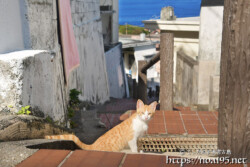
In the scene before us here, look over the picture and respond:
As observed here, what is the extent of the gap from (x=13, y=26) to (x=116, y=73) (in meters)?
10.9

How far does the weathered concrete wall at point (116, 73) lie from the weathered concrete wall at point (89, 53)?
2916 millimetres

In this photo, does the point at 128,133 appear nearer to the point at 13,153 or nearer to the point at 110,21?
the point at 13,153

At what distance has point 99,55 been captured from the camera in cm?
915

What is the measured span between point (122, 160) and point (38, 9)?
2.40 meters

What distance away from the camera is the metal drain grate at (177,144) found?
3967mm

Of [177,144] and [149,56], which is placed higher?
[177,144]

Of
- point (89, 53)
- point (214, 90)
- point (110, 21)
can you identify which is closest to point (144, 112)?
point (214, 90)

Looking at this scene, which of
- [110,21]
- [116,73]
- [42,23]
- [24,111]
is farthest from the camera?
[110,21]

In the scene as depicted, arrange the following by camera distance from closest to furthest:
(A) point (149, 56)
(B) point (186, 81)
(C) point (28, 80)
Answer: (C) point (28, 80), (B) point (186, 81), (A) point (149, 56)

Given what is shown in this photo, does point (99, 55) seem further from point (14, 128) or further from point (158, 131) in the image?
point (14, 128)

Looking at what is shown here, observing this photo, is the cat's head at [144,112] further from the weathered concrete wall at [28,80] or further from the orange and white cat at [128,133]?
the weathered concrete wall at [28,80]

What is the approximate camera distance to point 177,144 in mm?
4031

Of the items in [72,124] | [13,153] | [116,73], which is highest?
[13,153]

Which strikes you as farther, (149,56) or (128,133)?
(149,56)
